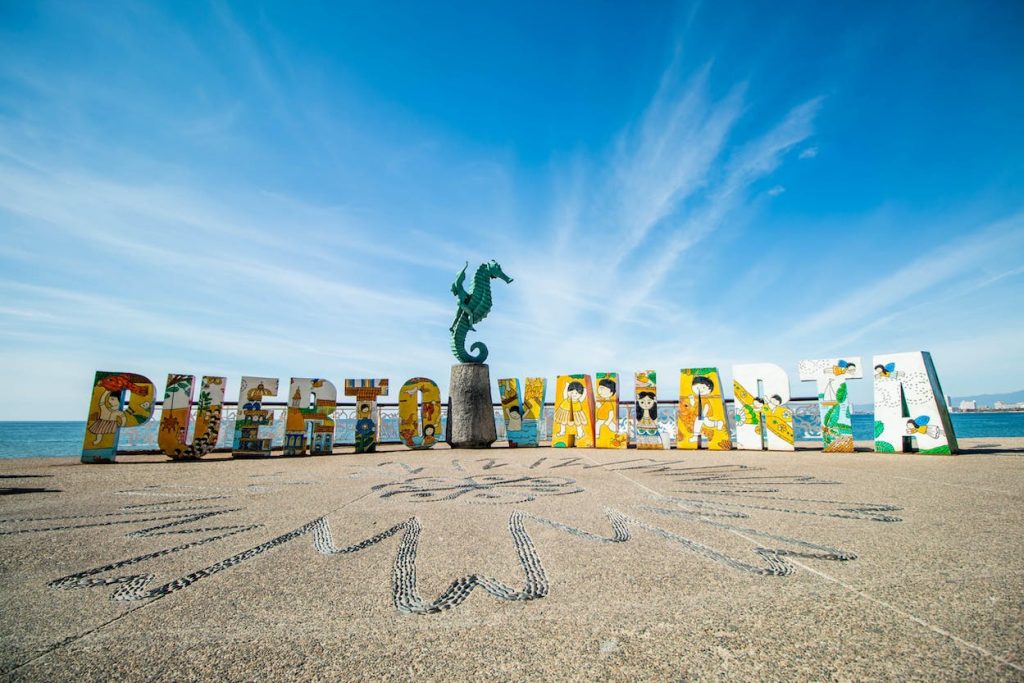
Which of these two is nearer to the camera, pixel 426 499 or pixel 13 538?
pixel 13 538

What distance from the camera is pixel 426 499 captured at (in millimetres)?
4734

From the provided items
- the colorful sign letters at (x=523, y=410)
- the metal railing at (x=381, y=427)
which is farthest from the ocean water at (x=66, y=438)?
the colorful sign letters at (x=523, y=410)

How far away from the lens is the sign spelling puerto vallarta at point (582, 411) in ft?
29.2

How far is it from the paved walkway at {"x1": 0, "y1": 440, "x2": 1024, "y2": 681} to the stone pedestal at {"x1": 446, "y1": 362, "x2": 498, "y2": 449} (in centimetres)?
708

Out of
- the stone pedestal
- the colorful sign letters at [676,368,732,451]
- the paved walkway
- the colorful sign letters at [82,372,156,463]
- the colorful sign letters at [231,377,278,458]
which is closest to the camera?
the paved walkway

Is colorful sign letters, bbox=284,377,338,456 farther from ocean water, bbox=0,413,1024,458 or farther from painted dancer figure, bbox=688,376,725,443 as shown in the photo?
painted dancer figure, bbox=688,376,725,443

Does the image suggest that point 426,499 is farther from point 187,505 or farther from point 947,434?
point 947,434

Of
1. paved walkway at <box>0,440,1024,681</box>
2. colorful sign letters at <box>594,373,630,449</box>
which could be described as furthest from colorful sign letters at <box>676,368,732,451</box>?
paved walkway at <box>0,440,1024,681</box>

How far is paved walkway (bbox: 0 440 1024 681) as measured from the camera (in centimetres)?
158

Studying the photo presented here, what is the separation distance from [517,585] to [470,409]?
32.6 ft

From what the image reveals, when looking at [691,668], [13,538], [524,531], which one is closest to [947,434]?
[524,531]

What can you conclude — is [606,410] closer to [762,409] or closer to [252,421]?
[762,409]

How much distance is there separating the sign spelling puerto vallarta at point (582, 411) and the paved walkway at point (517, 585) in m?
4.72

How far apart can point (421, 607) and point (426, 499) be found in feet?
9.03
